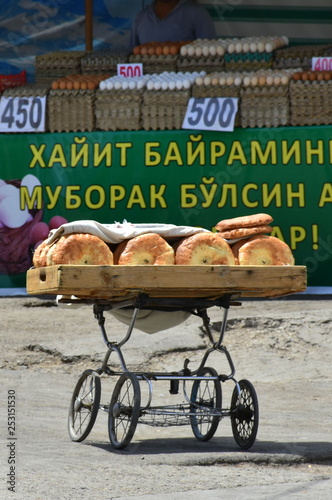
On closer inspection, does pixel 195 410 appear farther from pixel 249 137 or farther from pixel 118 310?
pixel 249 137

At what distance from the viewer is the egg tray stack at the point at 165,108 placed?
322 inches

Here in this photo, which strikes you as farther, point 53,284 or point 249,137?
point 249,137

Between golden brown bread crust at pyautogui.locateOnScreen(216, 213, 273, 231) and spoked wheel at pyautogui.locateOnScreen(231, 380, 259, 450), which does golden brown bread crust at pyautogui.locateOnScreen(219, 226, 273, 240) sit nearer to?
golden brown bread crust at pyautogui.locateOnScreen(216, 213, 273, 231)

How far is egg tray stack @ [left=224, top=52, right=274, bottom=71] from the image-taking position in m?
8.77

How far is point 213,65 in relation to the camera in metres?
8.83

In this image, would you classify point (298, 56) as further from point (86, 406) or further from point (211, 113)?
point (86, 406)

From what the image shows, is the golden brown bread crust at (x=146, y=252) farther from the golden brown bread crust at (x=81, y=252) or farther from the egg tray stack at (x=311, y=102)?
the egg tray stack at (x=311, y=102)

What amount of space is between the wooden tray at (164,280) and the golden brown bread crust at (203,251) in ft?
0.49

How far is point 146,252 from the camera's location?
4.87 meters

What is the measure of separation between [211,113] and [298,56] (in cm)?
118

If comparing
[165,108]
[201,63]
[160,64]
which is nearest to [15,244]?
[165,108]

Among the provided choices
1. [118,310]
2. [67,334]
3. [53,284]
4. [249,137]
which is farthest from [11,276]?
[53,284]

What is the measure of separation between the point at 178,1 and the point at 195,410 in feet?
20.1

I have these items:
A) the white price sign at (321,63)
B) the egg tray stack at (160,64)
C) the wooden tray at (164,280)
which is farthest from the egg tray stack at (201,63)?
the wooden tray at (164,280)
